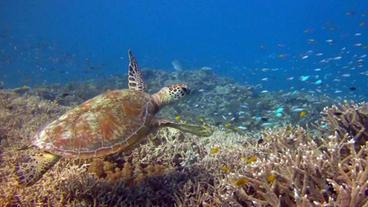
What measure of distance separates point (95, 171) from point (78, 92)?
1128cm

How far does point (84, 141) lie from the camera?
371 cm

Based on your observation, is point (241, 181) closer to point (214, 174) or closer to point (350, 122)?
point (214, 174)

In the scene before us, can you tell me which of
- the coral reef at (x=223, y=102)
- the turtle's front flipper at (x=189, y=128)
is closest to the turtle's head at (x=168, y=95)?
the turtle's front flipper at (x=189, y=128)

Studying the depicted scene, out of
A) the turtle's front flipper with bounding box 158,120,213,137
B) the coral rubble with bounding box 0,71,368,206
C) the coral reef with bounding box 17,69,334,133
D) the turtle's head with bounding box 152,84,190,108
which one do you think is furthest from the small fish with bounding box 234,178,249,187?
the coral reef with bounding box 17,69,334,133

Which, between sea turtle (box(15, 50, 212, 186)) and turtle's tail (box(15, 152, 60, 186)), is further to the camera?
sea turtle (box(15, 50, 212, 186))

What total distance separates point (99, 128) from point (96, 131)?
6 cm

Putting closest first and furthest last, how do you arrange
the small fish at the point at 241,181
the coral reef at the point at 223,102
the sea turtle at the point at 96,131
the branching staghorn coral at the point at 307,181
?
the branching staghorn coral at the point at 307,181 → the small fish at the point at 241,181 → the sea turtle at the point at 96,131 → the coral reef at the point at 223,102

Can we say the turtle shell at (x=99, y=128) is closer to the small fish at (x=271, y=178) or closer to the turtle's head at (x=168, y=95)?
the turtle's head at (x=168, y=95)

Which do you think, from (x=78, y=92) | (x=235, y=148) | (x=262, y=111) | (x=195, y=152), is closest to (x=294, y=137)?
(x=235, y=148)

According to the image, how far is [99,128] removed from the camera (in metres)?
3.85

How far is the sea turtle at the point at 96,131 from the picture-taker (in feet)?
11.9

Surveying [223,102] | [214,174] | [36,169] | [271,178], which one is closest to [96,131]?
[36,169]

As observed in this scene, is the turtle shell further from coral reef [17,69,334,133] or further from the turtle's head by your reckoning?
coral reef [17,69,334,133]

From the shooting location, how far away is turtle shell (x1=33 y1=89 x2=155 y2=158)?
3684 mm
